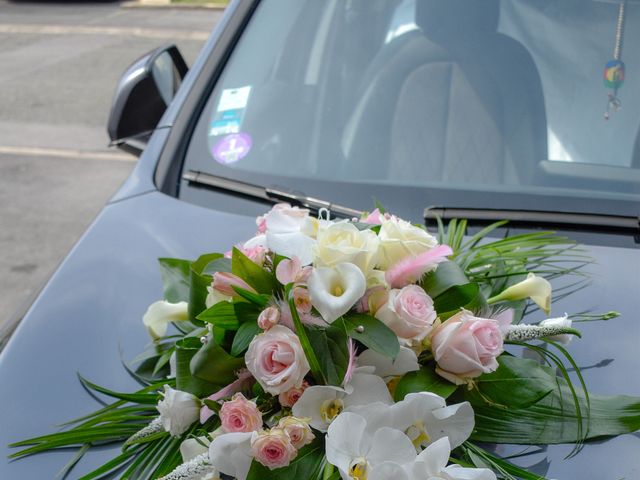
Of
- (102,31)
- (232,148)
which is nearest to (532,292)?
(232,148)

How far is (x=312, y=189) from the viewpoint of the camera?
2.08 m

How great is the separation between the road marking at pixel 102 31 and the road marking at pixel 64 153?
18.1 ft

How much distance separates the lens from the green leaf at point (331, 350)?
129 centimetres

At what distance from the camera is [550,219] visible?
192 centimetres

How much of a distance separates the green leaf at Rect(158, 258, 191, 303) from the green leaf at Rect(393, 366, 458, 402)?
1.60 feet

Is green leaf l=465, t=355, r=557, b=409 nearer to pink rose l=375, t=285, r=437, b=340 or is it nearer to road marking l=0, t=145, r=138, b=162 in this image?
pink rose l=375, t=285, r=437, b=340

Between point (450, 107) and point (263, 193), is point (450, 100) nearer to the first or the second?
point (450, 107)

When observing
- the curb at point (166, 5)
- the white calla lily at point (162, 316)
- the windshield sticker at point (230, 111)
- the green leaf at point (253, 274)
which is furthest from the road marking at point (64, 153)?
the curb at point (166, 5)

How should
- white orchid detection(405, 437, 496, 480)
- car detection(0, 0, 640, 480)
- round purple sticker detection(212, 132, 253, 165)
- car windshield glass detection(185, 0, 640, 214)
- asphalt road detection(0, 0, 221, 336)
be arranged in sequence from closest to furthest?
white orchid detection(405, 437, 496, 480)
car detection(0, 0, 640, 480)
car windshield glass detection(185, 0, 640, 214)
round purple sticker detection(212, 132, 253, 165)
asphalt road detection(0, 0, 221, 336)

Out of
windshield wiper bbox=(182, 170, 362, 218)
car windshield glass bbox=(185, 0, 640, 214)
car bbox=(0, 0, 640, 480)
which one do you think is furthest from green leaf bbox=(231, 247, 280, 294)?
car windshield glass bbox=(185, 0, 640, 214)

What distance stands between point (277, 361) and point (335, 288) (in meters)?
0.13

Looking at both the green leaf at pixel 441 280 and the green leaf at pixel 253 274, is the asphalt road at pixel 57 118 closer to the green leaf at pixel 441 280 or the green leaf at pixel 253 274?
the green leaf at pixel 253 274

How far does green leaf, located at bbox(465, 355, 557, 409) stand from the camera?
1.38 m

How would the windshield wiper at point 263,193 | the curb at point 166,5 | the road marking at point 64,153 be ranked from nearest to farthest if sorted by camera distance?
the windshield wiper at point 263,193 < the road marking at point 64,153 < the curb at point 166,5
